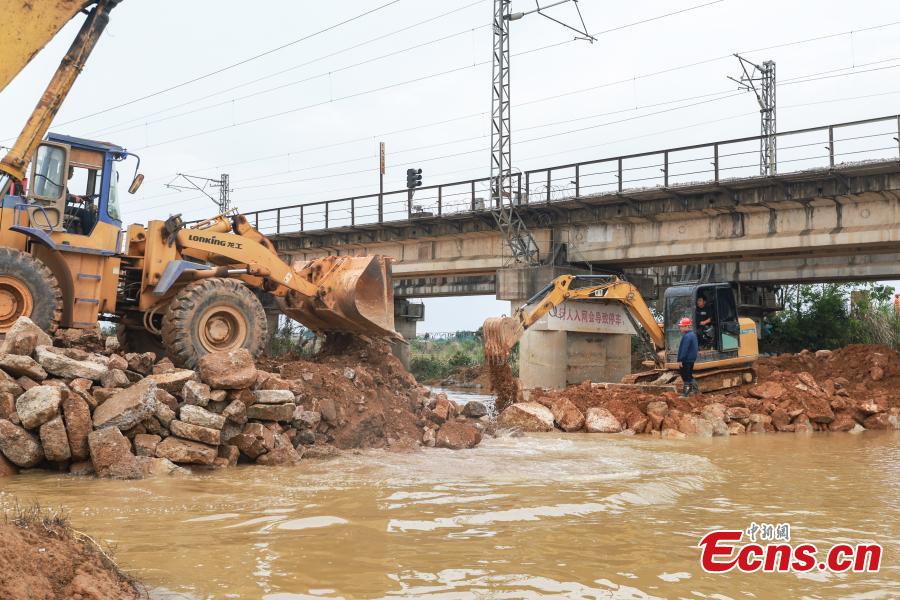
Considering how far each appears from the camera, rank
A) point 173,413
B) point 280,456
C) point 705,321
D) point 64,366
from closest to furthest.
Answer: point 64,366 < point 173,413 < point 280,456 < point 705,321

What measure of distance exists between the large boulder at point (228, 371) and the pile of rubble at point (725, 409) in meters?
6.27

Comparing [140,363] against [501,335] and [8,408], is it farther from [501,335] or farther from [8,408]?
[501,335]

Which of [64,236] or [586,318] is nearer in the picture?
[64,236]

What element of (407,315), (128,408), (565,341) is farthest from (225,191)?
(128,408)

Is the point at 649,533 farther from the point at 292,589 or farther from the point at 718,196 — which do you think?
the point at 718,196

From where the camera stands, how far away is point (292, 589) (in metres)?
4.61

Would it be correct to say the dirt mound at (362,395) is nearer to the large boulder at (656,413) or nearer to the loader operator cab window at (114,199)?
the loader operator cab window at (114,199)

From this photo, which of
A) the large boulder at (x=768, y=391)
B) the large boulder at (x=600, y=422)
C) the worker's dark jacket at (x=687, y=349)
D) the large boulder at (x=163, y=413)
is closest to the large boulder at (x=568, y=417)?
the large boulder at (x=600, y=422)

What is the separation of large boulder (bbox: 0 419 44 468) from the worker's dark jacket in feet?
42.0

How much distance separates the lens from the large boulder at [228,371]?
31.7ft

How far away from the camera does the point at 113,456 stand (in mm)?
8273

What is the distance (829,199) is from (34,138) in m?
18.1

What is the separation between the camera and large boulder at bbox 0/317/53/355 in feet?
29.2

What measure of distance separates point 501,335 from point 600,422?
2557 mm
